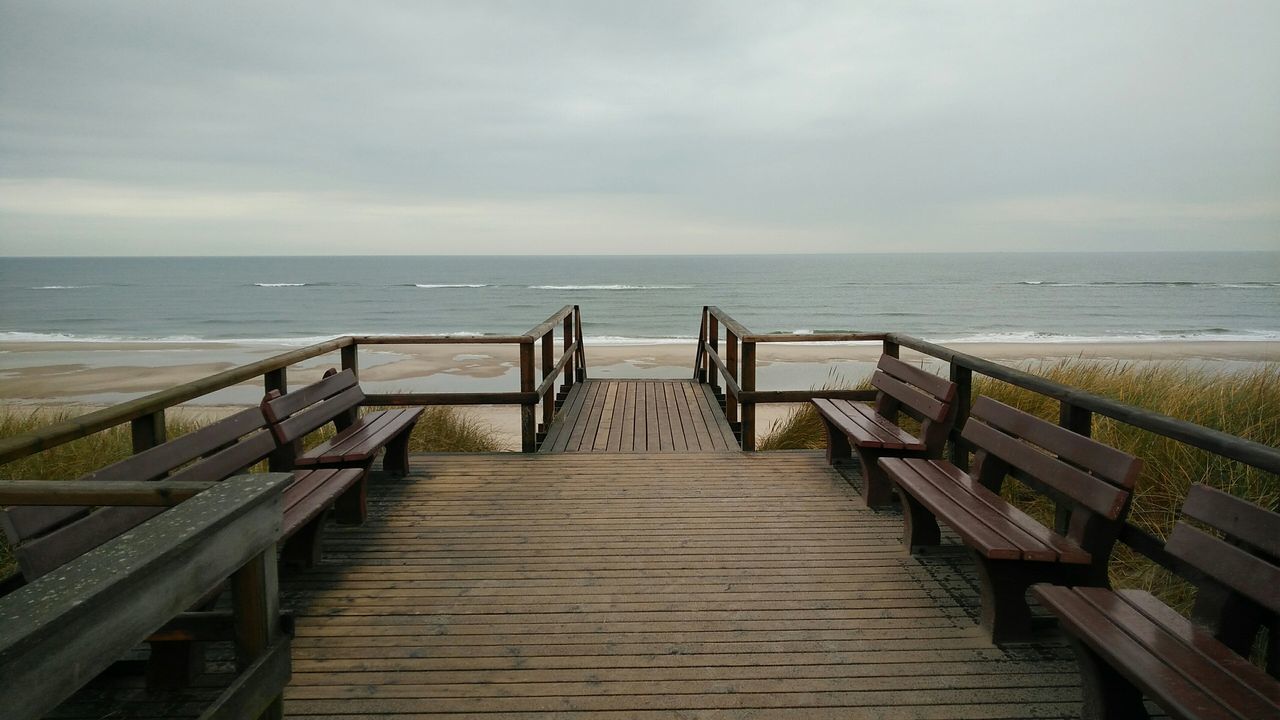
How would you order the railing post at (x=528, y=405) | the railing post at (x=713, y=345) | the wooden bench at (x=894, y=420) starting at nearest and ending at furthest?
1. the wooden bench at (x=894, y=420)
2. the railing post at (x=528, y=405)
3. the railing post at (x=713, y=345)

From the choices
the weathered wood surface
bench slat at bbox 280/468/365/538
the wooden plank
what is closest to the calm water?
the weathered wood surface

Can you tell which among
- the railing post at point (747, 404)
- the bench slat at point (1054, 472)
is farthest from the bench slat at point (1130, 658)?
the railing post at point (747, 404)

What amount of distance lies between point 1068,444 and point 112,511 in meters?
3.54

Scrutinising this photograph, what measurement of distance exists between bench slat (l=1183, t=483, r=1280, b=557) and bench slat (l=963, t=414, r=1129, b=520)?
0.33m

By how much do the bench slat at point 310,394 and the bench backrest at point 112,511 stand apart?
136 millimetres

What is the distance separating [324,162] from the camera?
71.0m

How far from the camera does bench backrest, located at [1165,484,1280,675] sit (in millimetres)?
1905

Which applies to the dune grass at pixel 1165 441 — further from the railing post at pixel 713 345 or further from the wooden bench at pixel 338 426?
the wooden bench at pixel 338 426

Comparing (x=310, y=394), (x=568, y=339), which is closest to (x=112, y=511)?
(x=310, y=394)

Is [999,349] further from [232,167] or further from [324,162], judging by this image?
[232,167]

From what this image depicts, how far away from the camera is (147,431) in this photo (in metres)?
3.26

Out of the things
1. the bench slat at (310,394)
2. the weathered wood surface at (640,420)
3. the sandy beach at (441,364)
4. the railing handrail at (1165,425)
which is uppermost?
the railing handrail at (1165,425)

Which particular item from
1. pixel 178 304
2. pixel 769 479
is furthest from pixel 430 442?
pixel 178 304

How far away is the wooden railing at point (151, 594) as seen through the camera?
102cm
